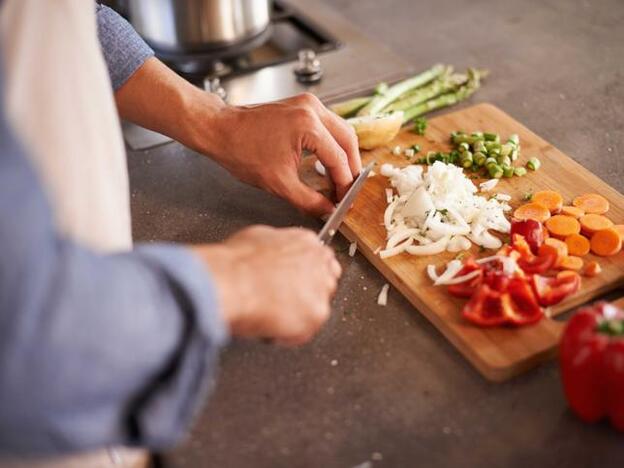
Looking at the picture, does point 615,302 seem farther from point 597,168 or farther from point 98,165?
point 98,165

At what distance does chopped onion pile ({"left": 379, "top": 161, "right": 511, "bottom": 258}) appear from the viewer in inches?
46.1

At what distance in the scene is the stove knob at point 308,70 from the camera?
5.50 feet

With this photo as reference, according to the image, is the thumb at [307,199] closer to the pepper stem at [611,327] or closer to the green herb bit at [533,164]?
the green herb bit at [533,164]

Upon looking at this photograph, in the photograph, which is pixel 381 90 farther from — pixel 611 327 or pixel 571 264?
pixel 611 327

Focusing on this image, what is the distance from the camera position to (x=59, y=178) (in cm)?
81

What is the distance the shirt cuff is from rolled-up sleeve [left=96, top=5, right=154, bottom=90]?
0.59m

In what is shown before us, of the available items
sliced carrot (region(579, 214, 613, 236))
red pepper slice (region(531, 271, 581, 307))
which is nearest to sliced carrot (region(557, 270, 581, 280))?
red pepper slice (region(531, 271, 581, 307))

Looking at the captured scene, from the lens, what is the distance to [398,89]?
159 cm

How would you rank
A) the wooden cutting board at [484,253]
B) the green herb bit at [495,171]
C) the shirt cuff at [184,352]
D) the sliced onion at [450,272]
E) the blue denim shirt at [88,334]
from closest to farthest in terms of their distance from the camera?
the blue denim shirt at [88,334] → the shirt cuff at [184,352] → the wooden cutting board at [484,253] → the sliced onion at [450,272] → the green herb bit at [495,171]

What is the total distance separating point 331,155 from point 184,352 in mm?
559

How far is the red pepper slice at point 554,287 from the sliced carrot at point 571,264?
0.02 meters

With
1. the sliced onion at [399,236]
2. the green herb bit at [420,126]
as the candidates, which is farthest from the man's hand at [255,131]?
the green herb bit at [420,126]

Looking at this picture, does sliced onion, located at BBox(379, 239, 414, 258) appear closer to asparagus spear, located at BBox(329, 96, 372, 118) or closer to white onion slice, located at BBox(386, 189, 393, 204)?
white onion slice, located at BBox(386, 189, 393, 204)

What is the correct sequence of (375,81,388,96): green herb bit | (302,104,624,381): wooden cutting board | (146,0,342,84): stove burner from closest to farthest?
(302,104,624,381): wooden cutting board < (375,81,388,96): green herb bit < (146,0,342,84): stove burner
